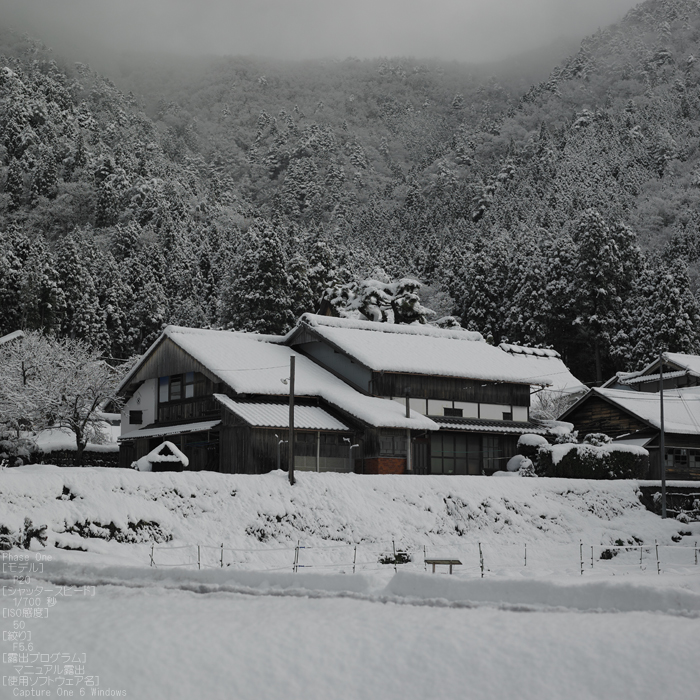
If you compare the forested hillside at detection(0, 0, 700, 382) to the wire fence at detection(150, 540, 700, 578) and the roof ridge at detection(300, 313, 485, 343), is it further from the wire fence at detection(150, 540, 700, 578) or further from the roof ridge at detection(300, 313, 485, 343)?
the wire fence at detection(150, 540, 700, 578)

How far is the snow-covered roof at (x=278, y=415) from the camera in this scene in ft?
120

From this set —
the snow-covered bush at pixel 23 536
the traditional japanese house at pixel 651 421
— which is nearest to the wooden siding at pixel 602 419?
the traditional japanese house at pixel 651 421

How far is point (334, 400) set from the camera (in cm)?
4028

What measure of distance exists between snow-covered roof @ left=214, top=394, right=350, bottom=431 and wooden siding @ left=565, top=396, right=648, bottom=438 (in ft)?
56.3

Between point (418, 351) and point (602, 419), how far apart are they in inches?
452

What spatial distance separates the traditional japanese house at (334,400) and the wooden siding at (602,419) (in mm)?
4368

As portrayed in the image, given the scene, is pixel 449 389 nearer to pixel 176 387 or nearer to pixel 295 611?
pixel 176 387

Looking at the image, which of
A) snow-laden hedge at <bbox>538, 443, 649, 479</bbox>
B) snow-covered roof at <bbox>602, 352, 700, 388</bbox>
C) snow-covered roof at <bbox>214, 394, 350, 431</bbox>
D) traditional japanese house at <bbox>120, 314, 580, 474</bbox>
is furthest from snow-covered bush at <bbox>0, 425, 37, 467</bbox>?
snow-covered roof at <bbox>602, 352, 700, 388</bbox>

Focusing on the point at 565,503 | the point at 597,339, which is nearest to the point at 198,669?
the point at 565,503

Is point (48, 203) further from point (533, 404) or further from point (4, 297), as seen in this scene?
point (533, 404)

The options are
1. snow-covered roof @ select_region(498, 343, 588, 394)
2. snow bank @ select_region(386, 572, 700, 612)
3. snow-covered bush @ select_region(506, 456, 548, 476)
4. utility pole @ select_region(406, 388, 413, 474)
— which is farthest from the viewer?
snow-covered roof @ select_region(498, 343, 588, 394)

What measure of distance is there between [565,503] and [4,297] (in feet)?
174

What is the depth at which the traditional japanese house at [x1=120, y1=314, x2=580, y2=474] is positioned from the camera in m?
38.3

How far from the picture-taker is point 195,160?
192m
